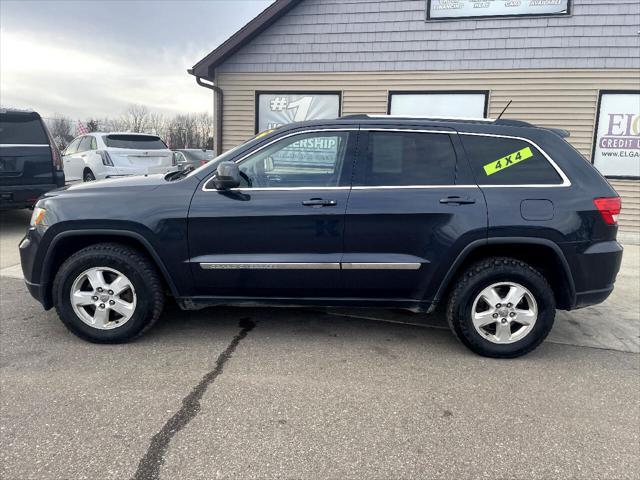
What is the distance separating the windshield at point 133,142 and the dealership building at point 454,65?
243cm

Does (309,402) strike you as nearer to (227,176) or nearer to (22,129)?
(227,176)

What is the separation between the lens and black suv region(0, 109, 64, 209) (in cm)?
732

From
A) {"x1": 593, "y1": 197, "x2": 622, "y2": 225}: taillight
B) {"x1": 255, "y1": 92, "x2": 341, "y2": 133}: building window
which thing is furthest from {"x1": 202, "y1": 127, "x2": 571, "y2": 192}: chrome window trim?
{"x1": 255, "y1": 92, "x2": 341, "y2": 133}: building window

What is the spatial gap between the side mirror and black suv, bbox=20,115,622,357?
18 mm

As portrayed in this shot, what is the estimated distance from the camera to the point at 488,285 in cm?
352

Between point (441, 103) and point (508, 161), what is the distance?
18.7 feet

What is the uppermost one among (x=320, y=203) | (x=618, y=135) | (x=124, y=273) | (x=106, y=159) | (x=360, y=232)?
(x=618, y=135)

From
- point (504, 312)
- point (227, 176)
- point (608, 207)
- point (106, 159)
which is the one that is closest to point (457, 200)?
point (504, 312)

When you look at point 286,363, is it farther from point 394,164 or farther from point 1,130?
point 1,130

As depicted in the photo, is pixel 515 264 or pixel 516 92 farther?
pixel 516 92

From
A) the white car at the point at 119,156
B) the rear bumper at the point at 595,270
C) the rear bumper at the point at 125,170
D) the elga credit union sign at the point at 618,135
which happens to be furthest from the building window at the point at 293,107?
the rear bumper at the point at 595,270

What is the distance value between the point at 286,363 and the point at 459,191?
176 cm

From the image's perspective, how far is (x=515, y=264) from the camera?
3.54 m

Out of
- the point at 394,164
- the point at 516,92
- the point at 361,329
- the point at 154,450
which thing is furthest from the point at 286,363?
the point at 516,92
